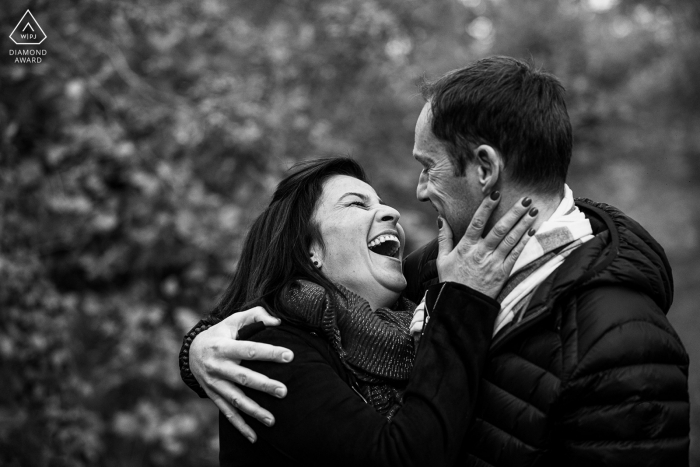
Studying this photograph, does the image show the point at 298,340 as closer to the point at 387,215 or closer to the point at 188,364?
the point at 188,364

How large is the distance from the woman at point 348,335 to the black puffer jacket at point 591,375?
0.32 ft

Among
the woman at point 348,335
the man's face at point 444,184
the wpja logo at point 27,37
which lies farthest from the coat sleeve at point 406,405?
the wpja logo at point 27,37

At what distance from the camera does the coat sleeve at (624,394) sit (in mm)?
1617

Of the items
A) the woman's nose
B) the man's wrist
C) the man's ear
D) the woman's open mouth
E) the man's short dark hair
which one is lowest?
the man's wrist

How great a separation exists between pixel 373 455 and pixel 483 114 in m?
0.96

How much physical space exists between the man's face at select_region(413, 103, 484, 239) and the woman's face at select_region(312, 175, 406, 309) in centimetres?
30

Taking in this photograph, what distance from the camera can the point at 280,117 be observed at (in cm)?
543

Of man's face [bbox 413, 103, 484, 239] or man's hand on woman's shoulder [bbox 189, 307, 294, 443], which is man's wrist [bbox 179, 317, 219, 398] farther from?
man's face [bbox 413, 103, 484, 239]

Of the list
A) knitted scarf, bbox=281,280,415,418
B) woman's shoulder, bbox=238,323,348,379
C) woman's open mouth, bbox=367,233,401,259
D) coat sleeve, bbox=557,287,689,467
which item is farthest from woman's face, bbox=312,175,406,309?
coat sleeve, bbox=557,287,689,467

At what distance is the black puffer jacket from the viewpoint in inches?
64.0

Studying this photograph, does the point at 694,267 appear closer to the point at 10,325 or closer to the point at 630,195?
the point at 630,195

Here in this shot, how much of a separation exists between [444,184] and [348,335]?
540 mm

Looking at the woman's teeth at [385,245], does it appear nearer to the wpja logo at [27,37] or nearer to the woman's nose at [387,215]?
the woman's nose at [387,215]

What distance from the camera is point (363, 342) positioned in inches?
81.7
